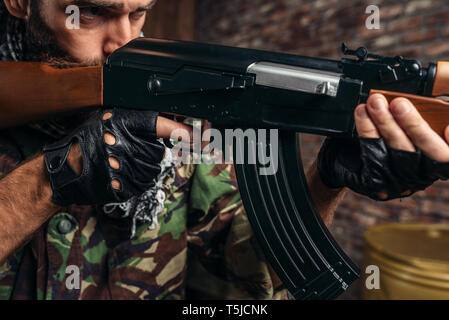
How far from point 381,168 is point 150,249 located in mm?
543

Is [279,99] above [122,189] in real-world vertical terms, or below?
above

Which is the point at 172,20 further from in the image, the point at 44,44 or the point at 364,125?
the point at 364,125

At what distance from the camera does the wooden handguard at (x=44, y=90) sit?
0.65m

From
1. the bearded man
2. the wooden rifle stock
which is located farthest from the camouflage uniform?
the wooden rifle stock

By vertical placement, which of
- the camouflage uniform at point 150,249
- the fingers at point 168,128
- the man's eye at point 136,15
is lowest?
the camouflage uniform at point 150,249

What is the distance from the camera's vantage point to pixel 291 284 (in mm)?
672

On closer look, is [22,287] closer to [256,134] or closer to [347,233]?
[256,134]

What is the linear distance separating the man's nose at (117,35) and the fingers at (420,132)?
510 millimetres

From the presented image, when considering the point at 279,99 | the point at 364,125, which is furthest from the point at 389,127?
the point at 279,99

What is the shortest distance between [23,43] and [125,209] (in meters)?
0.42

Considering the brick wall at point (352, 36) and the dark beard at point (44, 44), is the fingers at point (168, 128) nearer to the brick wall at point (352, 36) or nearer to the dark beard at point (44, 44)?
the dark beard at point (44, 44)

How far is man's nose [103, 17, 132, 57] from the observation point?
2.42ft

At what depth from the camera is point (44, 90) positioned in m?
0.67

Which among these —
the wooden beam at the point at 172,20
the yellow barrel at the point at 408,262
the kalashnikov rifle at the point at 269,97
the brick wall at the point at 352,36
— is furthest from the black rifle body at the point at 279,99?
the wooden beam at the point at 172,20
